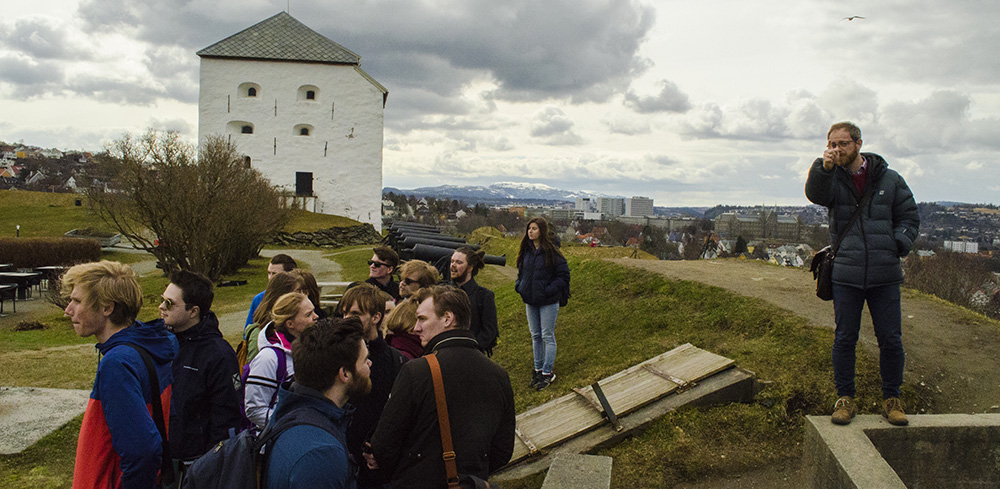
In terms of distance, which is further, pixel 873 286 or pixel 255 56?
pixel 255 56

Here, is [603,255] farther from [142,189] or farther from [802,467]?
[142,189]

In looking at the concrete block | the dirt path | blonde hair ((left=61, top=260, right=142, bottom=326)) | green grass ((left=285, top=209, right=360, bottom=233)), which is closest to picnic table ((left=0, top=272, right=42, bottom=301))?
the dirt path

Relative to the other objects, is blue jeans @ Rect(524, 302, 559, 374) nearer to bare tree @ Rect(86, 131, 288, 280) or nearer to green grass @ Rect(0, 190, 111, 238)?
bare tree @ Rect(86, 131, 288, 280)

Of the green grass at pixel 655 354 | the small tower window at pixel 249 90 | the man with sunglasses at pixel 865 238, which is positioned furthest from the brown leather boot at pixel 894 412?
the small tower window at pixel 249 90

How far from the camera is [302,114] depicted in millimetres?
37656

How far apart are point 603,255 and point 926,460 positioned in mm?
9793

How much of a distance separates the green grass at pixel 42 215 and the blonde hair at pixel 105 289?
1328 inches

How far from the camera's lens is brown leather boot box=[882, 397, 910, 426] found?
3725 mm

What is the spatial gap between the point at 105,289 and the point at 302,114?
37.3 meters

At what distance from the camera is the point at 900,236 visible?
3.86 m

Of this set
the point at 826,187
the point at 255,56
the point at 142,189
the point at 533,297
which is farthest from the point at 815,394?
the point at 255,56

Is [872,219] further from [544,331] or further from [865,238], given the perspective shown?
[544,331]

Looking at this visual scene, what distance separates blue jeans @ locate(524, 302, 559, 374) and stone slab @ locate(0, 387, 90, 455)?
185 inches

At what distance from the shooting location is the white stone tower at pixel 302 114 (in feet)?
120
